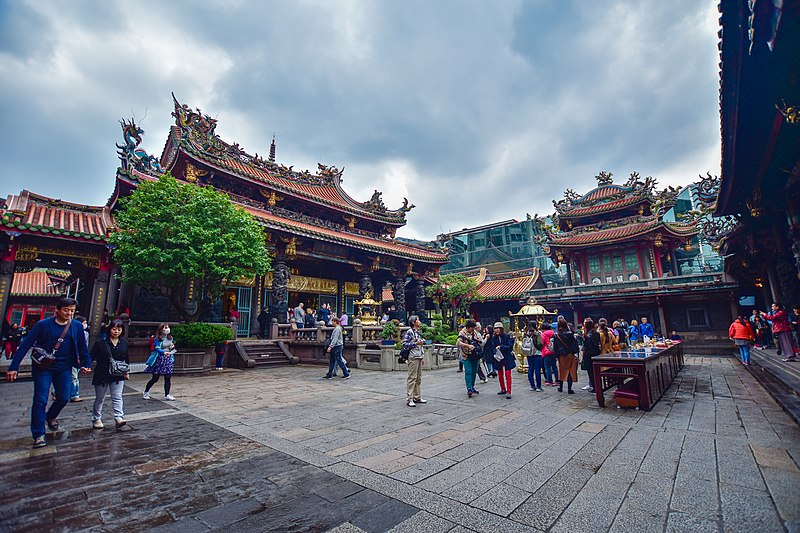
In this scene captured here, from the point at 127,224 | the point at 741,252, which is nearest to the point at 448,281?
the point at 741,252

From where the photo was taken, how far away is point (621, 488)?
9.14 ft

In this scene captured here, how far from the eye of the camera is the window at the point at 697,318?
1869 cm

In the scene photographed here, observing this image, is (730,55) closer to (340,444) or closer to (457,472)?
(457,472)

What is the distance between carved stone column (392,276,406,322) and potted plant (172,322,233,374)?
33.0ft

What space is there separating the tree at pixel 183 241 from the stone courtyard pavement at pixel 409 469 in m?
4.56

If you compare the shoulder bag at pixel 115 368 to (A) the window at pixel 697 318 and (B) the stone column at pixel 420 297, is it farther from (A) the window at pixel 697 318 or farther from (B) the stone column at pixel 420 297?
(A) the window at pixel 697 318

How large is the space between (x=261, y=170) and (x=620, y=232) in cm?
2185

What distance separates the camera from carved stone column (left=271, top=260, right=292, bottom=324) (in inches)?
562

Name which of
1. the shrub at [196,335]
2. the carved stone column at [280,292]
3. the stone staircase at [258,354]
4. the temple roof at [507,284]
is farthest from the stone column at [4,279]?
the temple roof at [507,284]

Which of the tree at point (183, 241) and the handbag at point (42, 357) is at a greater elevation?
the tree at point (183, 241)

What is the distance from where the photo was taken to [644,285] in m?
19.8

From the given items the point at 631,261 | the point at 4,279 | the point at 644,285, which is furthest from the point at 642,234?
the point at 4,279

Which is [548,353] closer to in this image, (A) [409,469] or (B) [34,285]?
(A) [409,469]

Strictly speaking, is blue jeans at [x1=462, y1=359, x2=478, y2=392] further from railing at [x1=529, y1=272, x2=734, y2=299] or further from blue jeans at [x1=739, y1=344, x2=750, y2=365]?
railing at [x1=529, y1=272, x2=734, y2=299]
